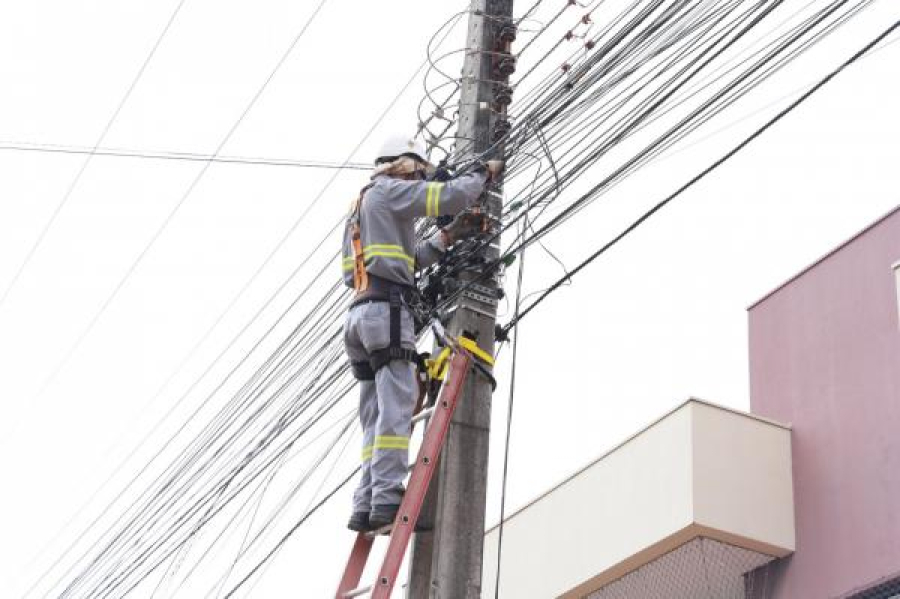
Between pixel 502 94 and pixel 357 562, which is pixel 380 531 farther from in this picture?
pixel 502 94

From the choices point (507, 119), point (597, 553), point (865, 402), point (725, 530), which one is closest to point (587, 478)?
point (597, 553)

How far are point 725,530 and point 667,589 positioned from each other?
1313 millimetres

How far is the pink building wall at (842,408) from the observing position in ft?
42.0

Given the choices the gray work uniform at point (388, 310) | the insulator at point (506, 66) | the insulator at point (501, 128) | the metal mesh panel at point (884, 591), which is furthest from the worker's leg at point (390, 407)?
the metal mesh panel at point (884, 591)

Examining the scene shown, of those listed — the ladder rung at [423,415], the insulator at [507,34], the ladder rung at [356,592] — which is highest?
the insulator at [507,34]

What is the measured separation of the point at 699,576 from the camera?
14.0 meters

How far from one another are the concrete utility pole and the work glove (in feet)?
0.42

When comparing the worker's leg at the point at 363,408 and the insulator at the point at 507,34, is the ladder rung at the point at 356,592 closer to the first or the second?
the worker's leg at the point at 363,408

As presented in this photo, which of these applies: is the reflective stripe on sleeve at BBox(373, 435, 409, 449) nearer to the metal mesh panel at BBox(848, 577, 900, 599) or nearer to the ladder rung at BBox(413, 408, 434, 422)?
the ladder rung at BBox(413, 408, 434, 422)

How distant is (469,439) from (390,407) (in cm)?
38

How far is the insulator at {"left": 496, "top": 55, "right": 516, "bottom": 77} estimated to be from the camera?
8.17 m

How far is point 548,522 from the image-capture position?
583 inches

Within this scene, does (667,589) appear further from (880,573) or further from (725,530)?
(880,573)

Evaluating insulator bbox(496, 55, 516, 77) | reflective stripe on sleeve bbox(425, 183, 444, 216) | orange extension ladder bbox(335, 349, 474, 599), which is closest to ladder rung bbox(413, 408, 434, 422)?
orange extension ladder bbox(335, 349, 474, 599)
